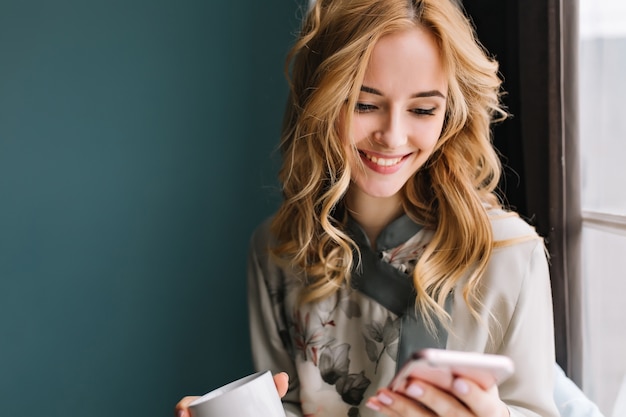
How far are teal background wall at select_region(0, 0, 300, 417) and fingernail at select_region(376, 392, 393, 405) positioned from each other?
1132 millimetres

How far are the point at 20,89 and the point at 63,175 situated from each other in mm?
243

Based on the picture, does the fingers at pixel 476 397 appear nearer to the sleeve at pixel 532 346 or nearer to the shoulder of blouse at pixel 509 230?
the sleeve at pixel 532 346

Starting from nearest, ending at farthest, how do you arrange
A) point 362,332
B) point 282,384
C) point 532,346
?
point 282,384 → point 532,346 → point 362,332

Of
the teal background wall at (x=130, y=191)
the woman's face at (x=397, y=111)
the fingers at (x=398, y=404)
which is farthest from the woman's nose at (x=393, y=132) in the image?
the teal background wall at (x=130, y=191)

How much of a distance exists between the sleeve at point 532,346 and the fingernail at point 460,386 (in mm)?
408

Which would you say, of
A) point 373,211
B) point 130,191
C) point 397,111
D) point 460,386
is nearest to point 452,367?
point 460,386

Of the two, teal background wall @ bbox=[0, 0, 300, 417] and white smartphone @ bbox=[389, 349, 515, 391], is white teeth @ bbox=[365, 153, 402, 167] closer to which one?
white smartphone @ bbox=[389, 349, 515, 391]

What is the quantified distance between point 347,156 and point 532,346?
0.46 m

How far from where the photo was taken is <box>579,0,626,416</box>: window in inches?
47.3

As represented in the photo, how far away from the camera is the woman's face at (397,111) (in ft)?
3.75

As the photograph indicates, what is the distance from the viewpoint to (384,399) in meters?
0.86

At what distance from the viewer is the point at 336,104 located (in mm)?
1166

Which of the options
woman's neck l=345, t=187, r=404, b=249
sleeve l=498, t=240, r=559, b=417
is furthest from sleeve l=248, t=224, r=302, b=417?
sleeve l=498, t=240, r=559, b=417

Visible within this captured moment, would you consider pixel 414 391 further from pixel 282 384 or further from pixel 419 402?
pixel 282 384
